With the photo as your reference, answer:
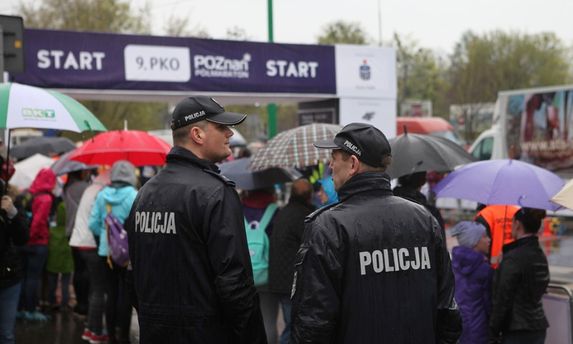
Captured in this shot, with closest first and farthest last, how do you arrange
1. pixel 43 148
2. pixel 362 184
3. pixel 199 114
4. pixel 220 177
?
pixel 362 184
pixel 220 177
pixel 199 114
pixel 43 148

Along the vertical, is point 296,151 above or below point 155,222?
above

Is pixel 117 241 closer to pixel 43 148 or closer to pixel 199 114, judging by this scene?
pixel 199 114

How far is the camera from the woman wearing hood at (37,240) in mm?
9477

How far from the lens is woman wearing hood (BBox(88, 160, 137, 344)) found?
7863 mm

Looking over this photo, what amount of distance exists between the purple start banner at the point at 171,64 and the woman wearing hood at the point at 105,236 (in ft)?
18.6

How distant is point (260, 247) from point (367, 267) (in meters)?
3.61

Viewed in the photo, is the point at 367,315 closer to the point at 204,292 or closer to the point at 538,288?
the point at 204,292

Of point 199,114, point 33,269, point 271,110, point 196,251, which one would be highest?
point 271,110

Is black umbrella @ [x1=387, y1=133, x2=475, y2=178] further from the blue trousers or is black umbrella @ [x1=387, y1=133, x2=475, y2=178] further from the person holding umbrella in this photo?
the blue trousers

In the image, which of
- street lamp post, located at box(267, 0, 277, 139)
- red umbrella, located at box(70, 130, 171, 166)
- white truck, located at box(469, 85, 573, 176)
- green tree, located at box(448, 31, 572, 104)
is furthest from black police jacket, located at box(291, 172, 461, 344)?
green tree, located at box(448, 31, 572, 104)

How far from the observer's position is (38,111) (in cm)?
576

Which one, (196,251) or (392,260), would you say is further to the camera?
(196,251)

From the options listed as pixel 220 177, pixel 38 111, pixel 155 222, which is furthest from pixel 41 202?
pixel 220 177

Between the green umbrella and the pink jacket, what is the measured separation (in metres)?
3.57
